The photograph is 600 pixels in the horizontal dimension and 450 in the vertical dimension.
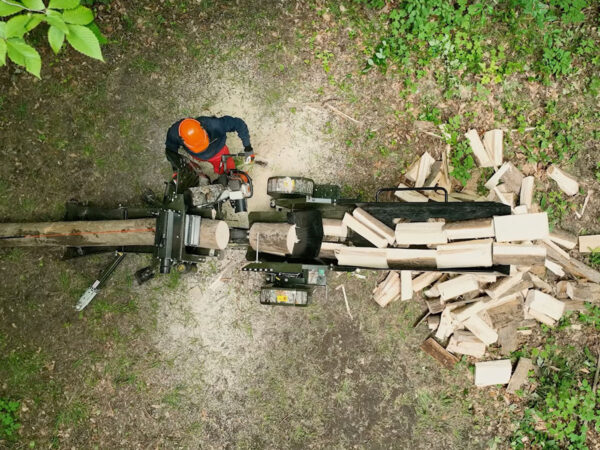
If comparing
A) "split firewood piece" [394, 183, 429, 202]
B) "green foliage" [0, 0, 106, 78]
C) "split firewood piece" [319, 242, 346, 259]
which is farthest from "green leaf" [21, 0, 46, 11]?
"split firewood piece" [394, 183, 429, 202]

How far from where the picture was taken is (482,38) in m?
5.73

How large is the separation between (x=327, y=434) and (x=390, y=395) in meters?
1.02

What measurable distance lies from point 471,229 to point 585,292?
96.5 inches

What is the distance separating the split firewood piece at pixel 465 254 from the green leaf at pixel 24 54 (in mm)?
3698

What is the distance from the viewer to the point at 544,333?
17.8 ft

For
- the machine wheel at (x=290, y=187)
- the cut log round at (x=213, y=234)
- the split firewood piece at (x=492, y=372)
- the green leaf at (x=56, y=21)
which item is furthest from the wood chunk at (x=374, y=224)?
the green leaf at (x=56, y=21)


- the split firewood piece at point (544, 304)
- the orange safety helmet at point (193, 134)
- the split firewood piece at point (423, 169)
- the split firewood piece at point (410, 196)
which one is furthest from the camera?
the split firewood piece at point (423, 169)

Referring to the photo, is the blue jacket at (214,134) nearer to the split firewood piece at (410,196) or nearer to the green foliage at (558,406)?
the split firewood piece at (410,196)

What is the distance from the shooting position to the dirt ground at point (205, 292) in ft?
18.1

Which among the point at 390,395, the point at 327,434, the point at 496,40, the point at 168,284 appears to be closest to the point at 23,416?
the point at 168,284

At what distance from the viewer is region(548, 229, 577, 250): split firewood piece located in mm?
5342

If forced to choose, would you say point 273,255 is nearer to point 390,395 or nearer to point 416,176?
point 416,176

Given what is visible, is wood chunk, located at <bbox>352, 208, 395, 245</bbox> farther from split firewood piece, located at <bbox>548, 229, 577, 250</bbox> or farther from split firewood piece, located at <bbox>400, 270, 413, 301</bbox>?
split firewood piece, located at <bbox>548, 229, 577, 250</bbox>

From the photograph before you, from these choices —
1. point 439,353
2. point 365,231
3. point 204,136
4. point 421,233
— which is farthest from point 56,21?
point 439,353
